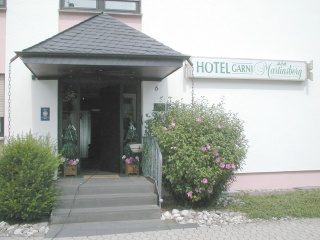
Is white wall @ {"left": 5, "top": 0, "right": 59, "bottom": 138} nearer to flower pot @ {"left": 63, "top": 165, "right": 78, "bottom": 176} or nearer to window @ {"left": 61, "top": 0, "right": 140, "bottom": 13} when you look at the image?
window @ {"left": 61, "top": 0, "right": 140, "bottom": 13}

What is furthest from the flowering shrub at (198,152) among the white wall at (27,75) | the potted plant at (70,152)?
the white wall at (27,75)

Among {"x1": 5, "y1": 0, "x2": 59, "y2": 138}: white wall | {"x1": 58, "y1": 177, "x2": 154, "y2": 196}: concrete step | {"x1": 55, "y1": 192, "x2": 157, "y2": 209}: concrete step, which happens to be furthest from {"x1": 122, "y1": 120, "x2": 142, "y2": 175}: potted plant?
{"x1": 5, "y1": 0, "x2": 59, "y2": 138}: white wall

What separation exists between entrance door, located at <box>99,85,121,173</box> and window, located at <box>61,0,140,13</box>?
2.00 m

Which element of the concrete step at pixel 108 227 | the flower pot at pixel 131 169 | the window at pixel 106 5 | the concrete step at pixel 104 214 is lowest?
the concrete step at pixel 108 227

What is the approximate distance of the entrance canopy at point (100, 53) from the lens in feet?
21.6

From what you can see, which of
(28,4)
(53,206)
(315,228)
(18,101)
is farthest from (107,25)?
(315,228)

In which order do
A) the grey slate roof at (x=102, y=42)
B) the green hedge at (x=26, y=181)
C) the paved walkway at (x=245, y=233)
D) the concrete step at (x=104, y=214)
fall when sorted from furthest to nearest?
the grey slate roof at (x=102, y=42)
the concrete step at (x=104, y=214)
the green hedge at (x=26, y=181)
the paved walkway at (x=245, y=233)

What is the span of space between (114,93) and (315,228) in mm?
5483

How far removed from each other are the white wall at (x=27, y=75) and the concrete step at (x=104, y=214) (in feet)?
8.62

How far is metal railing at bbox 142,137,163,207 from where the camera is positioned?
6.93 m

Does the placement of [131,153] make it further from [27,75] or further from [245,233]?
[245,233]

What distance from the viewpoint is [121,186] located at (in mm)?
7125

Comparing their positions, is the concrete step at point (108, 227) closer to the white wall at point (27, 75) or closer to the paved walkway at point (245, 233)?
the paved walkway at point (245, 233)

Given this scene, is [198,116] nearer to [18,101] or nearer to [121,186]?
[121,186]
